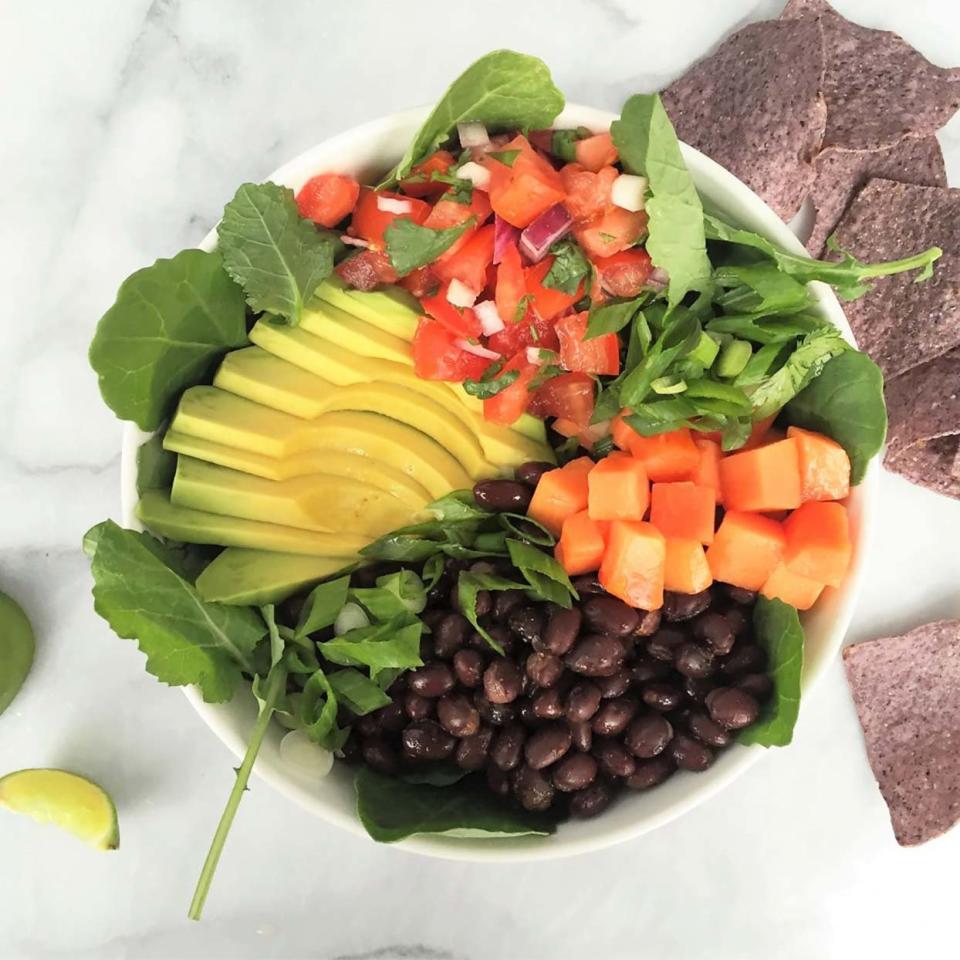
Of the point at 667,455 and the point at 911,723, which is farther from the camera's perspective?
the point at 911,723

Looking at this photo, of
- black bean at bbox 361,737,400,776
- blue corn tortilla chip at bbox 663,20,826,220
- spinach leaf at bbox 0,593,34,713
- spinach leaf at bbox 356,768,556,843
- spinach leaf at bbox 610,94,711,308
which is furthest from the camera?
spinach leaf at bbox 0,593,34,713

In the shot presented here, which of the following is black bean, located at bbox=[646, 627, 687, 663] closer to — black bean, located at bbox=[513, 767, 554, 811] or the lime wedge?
black bean, located at bbox=[513, 767, 554, 811]

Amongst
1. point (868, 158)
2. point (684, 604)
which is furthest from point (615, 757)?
point (868, 158)

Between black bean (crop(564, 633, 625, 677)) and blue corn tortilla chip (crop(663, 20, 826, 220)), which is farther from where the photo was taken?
blue corn tortilla chip (crop(663, 20, 826, 220))

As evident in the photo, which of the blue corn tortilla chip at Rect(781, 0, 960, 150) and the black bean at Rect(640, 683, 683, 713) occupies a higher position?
the blue corn tortilla chip at Rect(781, 0, 960, 150)

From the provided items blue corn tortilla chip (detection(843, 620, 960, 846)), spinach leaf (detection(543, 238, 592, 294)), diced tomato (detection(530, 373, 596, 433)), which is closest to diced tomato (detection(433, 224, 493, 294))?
spinach leaf (detection(543, 238, 592, 294))

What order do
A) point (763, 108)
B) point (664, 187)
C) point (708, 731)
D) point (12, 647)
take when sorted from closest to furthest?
1. point (664, 187)
2. point (708, 731)
3. point (763, 108)
4. point (12, 647)

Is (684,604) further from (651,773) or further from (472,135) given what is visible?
(472,135)
